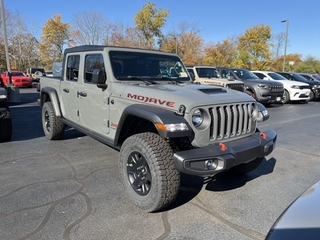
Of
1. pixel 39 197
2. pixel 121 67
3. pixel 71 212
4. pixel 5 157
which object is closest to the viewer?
pixel 71 212

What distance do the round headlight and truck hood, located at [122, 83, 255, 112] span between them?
77 mm

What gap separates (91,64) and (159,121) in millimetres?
2136

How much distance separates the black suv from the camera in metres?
5.06

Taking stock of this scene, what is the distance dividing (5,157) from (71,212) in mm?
2557

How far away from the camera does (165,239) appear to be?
2396 mm

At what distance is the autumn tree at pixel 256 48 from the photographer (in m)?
34.4

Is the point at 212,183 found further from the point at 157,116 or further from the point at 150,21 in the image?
the point at 150,21

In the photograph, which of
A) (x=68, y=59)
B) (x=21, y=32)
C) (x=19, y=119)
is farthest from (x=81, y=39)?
(x=68, y=59)

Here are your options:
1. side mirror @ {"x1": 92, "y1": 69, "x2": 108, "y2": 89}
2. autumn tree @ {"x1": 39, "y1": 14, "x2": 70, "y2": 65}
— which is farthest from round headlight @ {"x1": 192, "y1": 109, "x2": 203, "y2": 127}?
autumn tree @ {"x1": 39, "y1": 14, "x2": 70, "y2": 65}

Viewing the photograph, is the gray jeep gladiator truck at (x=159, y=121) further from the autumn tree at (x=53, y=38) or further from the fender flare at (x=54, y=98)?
the autumn tree at (x=53, y=38)

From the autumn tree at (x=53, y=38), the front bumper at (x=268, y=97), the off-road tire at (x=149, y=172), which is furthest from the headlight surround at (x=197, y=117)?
the autumn tree at (x=53, y=38)

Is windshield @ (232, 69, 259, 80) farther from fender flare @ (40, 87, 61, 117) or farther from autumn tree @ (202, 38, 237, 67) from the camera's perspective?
autumn tree @ (202, 38, 237, 67)

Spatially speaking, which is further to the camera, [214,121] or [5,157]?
[5,157]

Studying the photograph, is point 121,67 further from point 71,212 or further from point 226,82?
point 226,82
